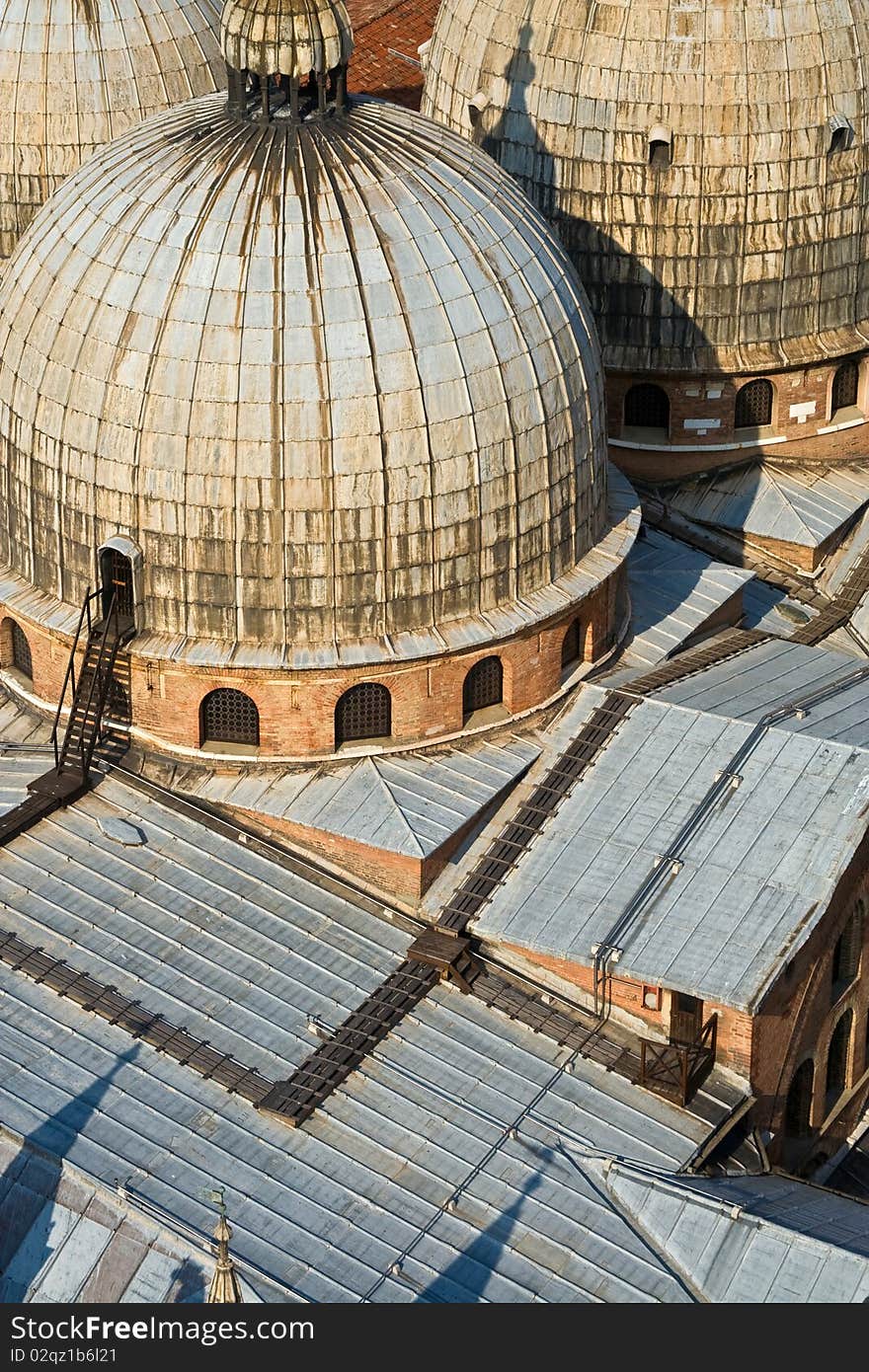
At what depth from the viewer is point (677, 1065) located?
6944 cm

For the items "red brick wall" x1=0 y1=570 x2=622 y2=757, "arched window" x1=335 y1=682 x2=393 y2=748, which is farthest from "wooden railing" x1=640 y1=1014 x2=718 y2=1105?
"arched window" x1=335 y1=682 x2=393 y2=748

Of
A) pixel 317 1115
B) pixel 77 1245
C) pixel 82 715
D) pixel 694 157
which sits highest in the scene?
pixel 694 157

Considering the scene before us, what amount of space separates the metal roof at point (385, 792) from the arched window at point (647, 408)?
19.1 meters

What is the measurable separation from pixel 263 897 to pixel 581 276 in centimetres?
2554

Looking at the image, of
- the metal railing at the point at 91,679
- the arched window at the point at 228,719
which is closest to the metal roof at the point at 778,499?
the arched window at the point at 228,719

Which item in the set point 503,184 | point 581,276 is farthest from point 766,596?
A: point 503,184

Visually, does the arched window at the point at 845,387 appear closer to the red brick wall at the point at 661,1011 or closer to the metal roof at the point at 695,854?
the metal roof at the point at 695,854

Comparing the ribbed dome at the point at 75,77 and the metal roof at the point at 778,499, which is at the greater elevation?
the ribbed dome at the point at 75,77

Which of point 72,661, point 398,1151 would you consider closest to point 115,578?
point 72,661

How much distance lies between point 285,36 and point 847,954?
26694 millimetres

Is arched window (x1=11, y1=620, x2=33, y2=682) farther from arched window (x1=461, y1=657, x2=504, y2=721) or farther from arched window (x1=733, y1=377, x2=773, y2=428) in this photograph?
arched window (x1=733, y1=377, x2=773, y2=428)

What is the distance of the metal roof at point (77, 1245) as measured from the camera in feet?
208

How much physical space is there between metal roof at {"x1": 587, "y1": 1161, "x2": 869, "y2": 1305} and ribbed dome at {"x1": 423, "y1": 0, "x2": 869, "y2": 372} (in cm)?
3130

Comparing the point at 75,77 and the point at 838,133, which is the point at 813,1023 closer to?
the point at 838,133
